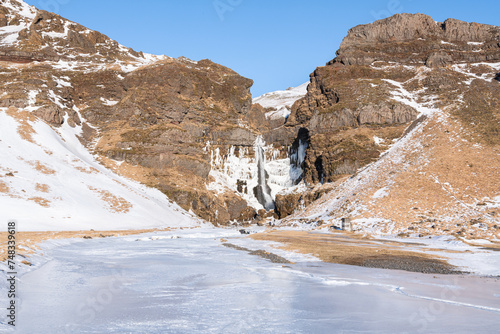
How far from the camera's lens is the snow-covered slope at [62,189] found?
5125 centimetres

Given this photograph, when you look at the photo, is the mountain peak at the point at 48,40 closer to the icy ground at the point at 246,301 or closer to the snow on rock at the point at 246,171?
the snow on rock at the point at 246,171

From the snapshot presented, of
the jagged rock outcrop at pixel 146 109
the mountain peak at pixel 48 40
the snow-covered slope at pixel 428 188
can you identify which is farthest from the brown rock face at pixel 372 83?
the mountain peak at pixel 48 40

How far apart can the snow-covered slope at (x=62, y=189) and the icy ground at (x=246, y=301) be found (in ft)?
120

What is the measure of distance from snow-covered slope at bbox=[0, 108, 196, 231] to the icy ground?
36720 mm

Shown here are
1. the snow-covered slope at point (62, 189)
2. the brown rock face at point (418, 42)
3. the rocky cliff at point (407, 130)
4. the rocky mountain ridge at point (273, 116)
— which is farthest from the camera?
the brown rock face at point (418, 42)

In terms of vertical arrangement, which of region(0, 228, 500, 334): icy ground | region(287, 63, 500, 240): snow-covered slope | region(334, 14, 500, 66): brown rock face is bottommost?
region(0, 228, 500, 334): icy ground

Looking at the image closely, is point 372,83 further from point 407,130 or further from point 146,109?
point 146,109

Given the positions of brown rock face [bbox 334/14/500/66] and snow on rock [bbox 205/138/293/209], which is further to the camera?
brown rock face [bbox 334/14/500/66]

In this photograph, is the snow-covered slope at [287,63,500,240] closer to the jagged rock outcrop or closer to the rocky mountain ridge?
the rocky mountain ridge

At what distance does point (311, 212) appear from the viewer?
6575 centimetres

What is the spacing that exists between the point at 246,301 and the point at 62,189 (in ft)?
190

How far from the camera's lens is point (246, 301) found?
36.1 ft

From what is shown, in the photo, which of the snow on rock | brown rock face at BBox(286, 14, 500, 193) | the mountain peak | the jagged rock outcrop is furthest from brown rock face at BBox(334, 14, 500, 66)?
the mountain peak

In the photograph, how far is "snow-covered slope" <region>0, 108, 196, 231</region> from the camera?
168 feet
